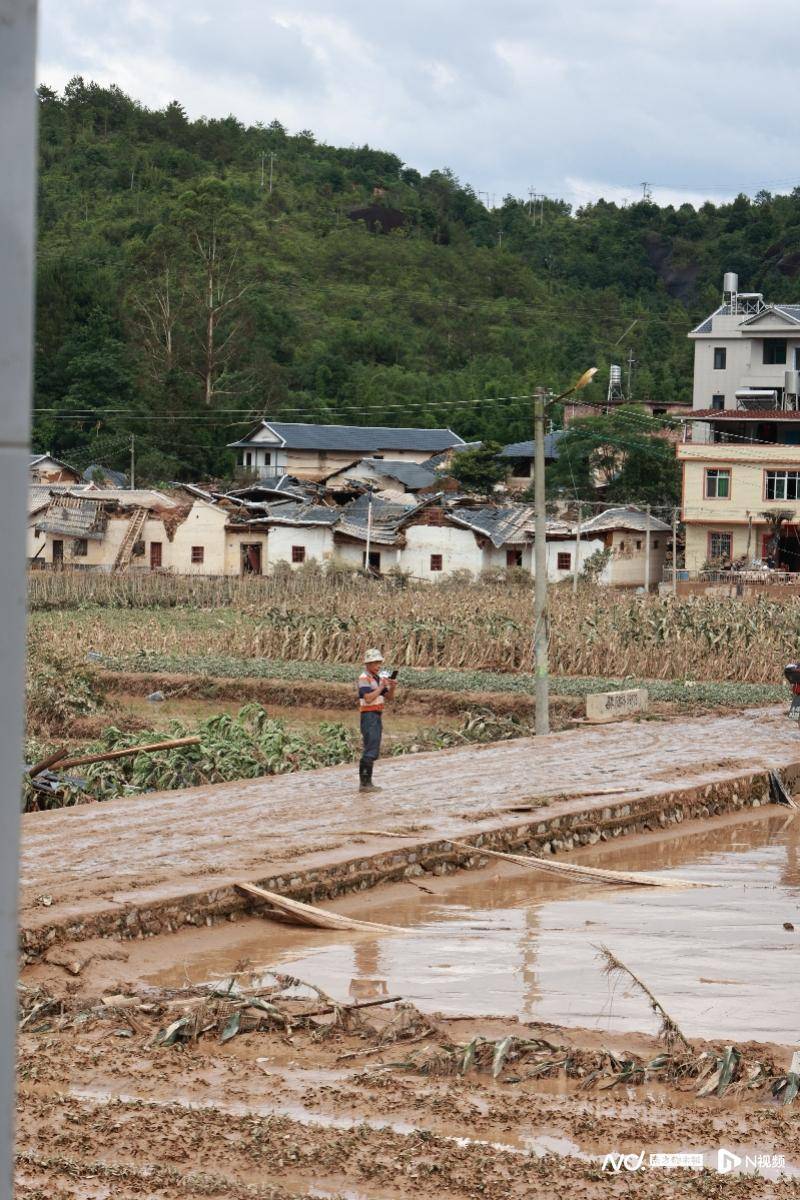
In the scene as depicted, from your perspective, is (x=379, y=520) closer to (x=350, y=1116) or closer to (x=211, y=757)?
(x=211, y=757)

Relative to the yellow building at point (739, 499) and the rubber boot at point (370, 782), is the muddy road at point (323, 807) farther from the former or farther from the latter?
the yellow building at point (739, 499)

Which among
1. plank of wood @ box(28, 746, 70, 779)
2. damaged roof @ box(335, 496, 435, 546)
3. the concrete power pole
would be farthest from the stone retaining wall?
damaged roof @ box(335, 496, 435, 546)

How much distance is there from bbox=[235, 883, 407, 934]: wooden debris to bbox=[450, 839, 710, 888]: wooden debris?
8.25ft

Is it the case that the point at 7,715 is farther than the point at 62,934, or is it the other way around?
the point at 62,934

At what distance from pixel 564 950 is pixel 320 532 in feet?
145

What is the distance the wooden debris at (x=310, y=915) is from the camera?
1161 centimetres

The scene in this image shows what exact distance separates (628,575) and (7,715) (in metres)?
51.4

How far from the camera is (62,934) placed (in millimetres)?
10516

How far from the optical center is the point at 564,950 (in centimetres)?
1097

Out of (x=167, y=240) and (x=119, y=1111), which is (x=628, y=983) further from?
(x=167, y=240)

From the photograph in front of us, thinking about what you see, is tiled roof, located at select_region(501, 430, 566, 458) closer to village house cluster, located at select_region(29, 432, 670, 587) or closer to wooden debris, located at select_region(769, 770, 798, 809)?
village house cluster, located at select_region(29, 432, 670, 587)

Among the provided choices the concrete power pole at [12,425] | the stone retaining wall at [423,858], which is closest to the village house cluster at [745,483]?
the stone retaining wall at [423,858]

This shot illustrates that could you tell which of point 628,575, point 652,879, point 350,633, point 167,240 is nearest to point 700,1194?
point 652,879
